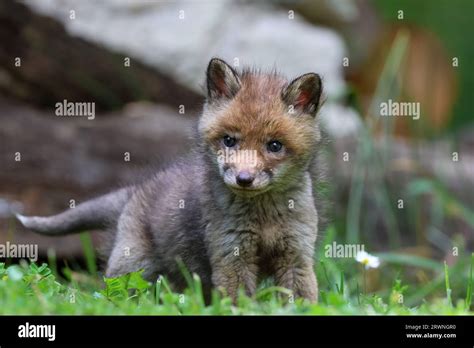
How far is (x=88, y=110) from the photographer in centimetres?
973

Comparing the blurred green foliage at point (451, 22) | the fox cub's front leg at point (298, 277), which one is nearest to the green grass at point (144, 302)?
the fox cub's front leg at point (298, 277)

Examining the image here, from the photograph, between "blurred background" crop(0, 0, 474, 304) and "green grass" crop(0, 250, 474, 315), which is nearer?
"green grass" crop(0, 250, 474, 315)

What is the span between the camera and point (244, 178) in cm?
516

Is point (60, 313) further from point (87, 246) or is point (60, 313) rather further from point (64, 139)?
point (64, 139)

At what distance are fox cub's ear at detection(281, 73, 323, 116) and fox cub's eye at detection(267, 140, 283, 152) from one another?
0.29 metres

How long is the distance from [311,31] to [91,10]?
2859mm

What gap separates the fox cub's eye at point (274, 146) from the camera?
17.7 ft

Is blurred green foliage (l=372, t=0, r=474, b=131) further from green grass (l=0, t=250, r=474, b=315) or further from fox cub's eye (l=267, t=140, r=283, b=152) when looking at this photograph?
green grass (l=0, t=250, r=474, b=315)

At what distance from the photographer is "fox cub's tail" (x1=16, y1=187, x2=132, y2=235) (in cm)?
676

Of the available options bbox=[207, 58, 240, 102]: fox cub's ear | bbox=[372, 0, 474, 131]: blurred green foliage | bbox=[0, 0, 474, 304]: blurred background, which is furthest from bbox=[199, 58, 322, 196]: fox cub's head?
bbox=[372, 0, 474, 131]: blurred green foliage

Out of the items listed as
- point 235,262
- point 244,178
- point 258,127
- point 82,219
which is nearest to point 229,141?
point 258,127
